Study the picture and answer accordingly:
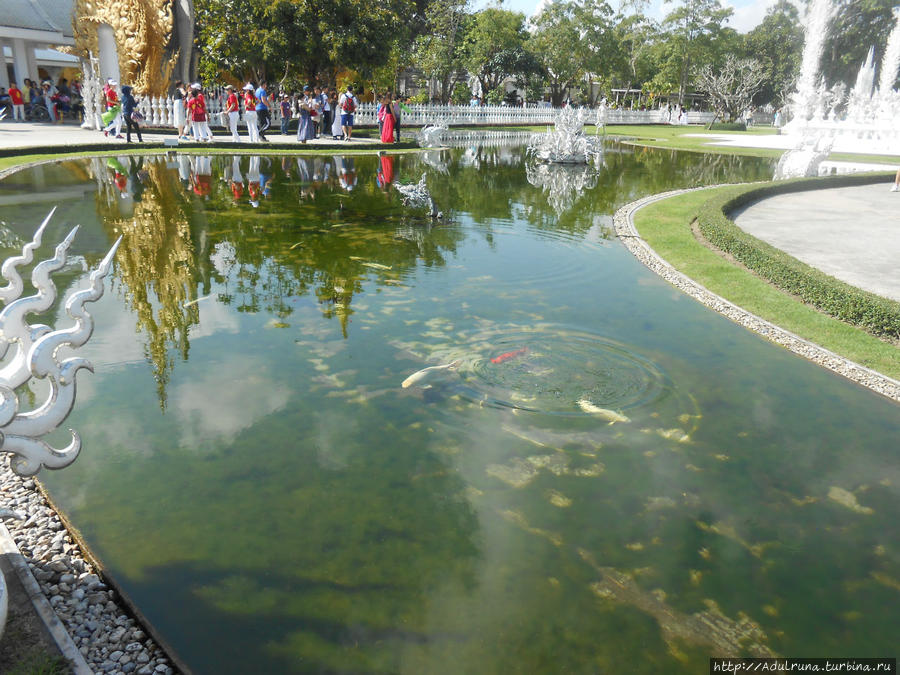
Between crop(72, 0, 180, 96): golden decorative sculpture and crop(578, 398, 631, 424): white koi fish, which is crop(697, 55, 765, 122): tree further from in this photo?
crop(578, 398, 631, 424): white koi fish

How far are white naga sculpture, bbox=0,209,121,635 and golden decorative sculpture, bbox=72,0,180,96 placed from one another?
2711cm

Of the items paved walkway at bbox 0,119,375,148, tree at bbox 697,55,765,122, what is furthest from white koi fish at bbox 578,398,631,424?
tree at bbox 697,55,765,122

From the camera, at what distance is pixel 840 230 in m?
12.9

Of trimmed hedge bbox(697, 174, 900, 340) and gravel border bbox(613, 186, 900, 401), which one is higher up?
trimmed hedge bbox(697, 174, 900, 340)

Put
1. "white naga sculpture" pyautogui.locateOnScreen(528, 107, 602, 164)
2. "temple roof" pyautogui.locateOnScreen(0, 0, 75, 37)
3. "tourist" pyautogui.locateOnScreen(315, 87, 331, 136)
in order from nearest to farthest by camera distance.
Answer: "white naga sculpture" pyautogui.locateOnScreen(528, 107, 602, 164) → "tourist" pyautogui.locateOnScreen(315, 87, 331, 136) → "temple roof" pyautogui.locateOnScreen(0, 0, 75, 37)

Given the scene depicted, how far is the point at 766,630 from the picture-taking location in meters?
3.43

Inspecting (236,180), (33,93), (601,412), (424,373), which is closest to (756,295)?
(601,412)

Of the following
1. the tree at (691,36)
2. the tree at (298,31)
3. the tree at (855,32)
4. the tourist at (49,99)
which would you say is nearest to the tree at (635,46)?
the tree at (691,36)

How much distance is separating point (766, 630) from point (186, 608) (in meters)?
3.04

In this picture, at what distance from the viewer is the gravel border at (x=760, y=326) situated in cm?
630

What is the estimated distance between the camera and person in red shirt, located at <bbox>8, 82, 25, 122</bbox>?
2902cm

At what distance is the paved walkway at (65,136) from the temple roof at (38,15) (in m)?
4.51

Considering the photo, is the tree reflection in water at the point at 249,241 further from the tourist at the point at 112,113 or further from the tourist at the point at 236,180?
the tourist at the point at 112,113

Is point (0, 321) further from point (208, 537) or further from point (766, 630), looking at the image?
point (766, 630)
